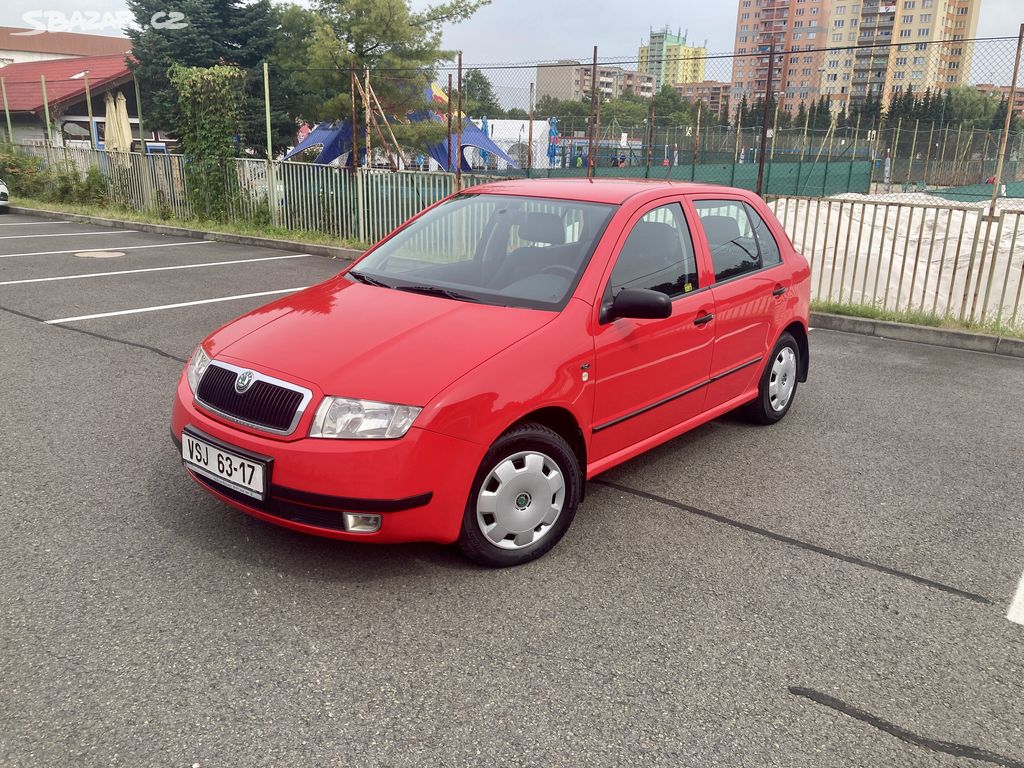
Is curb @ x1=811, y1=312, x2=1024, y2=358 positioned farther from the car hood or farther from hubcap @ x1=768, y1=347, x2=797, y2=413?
the car hood

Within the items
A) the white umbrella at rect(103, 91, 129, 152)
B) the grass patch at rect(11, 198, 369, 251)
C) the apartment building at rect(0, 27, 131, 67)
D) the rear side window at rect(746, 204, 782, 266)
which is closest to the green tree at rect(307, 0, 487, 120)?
the white umbrella at rect(103, 91, 129, 152)

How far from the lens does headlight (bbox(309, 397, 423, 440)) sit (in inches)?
121

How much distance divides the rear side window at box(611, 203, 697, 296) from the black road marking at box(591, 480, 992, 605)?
3.43 ft

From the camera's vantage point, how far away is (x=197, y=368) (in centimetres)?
369

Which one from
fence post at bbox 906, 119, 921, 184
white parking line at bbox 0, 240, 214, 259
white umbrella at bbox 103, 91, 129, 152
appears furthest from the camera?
fence post at bbox 906, 119, 921, 184

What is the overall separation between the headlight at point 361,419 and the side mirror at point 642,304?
1135mm

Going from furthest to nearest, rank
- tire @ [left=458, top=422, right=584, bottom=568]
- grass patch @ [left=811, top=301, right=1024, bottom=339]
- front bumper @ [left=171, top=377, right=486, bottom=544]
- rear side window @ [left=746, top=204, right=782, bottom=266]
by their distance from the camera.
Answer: grass patch @ [left=811, top=301, right=1024, bottom=339] → rear side window @ [left=746, top=204, right=782, bottom=266] → tire @ [left=458, top=422, right=584, bottom=568] → front bumper @ [left=171, top=377, right=486, bottom=544]

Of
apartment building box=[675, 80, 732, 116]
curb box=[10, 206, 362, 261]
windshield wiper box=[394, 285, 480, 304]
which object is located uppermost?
apartment building box=[675, 80, 732, 116]

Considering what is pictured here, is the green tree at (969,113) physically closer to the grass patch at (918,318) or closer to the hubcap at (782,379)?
the grass patch at (918,318)

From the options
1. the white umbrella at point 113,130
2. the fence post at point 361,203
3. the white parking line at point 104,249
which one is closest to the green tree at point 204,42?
the white umbrella at point 113,130

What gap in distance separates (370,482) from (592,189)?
7.20 feet

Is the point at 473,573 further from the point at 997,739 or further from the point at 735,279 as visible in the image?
the point at 735,279

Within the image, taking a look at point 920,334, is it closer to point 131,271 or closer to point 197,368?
point 197,368

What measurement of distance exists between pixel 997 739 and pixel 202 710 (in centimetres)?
243
